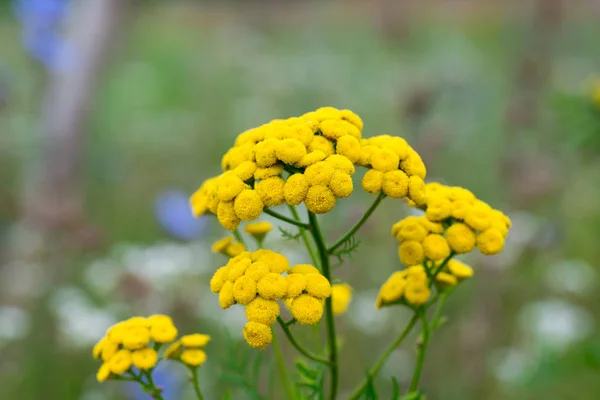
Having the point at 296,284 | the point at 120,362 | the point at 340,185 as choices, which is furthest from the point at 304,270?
the point at 120,362

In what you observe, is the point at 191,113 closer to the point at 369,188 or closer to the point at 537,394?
the point at 537,394

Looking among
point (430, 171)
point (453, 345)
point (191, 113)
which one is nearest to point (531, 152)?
point (430, 171)

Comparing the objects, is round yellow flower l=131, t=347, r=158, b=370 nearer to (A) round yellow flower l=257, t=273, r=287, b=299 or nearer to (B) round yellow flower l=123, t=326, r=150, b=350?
(B) round yellow flower l=123, t=326, r=150, b=350

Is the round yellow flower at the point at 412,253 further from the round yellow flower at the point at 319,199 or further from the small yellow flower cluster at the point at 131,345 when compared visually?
the small yellow flower cluster at the point at 131,345

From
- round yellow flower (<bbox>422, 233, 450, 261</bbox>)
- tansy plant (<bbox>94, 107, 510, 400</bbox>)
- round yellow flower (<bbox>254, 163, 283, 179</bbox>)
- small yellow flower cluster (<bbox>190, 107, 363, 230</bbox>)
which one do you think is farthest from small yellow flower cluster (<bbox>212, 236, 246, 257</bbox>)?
round yellow flower (<bbox>422, 233, 450, 261</bbox>)

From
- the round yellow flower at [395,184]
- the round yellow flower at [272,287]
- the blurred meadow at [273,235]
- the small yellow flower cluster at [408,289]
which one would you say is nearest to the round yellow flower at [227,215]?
the round yellow flower at [272,287]

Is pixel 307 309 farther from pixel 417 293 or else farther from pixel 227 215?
pixel 417 293
